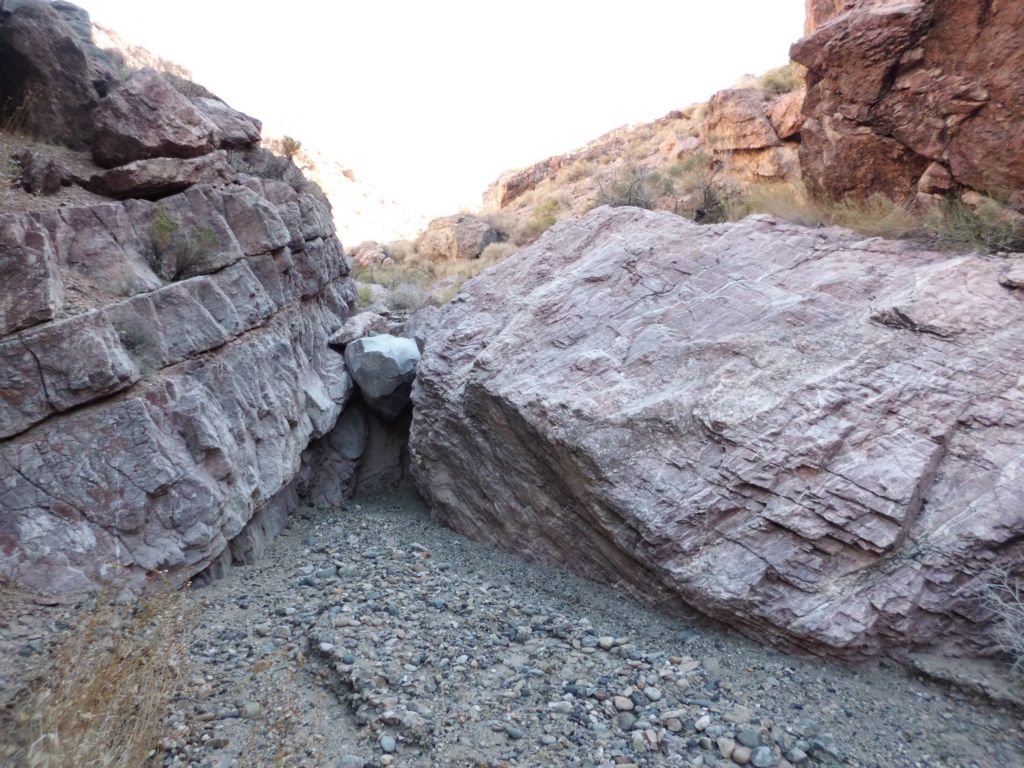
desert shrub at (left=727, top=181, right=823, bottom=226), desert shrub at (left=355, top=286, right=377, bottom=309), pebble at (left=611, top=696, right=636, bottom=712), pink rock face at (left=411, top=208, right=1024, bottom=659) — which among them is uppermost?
desert shrub at (left=727, top=181, right=823, bottom=226)

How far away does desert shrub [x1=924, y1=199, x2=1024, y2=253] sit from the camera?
5047mm

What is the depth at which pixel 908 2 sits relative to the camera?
568cm

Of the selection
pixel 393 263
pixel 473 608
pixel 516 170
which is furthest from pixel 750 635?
pixel 516 170

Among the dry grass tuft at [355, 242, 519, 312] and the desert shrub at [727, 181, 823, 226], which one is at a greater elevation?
the desert shrub at [727, 181, 823, 226]

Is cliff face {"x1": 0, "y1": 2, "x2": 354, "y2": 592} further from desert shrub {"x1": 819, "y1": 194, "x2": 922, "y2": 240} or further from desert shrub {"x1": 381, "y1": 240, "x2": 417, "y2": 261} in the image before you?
desert shrub {"x1": 381, "y1": 240, "x2": 417, "y2": 261}

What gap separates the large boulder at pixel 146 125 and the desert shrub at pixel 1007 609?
25.1ft

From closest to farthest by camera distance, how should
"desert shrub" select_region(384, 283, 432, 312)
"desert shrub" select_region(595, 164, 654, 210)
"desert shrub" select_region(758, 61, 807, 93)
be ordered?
"desert shrub" select_region(595, 164, 654, 210), "desert shrub" select_region(384, 283, 432, 312), "desert shrub" select_region(758, 61, 807, 93)

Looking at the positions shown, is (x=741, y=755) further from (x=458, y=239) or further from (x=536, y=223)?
(x=458, y=239)

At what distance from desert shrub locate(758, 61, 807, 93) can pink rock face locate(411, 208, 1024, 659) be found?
8148 mm

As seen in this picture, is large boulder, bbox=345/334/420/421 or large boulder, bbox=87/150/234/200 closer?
large boulder, bbox=87/150/234/200

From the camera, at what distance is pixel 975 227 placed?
5.19m

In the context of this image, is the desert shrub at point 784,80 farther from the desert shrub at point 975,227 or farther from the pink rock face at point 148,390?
the pink rock face at point 148,390

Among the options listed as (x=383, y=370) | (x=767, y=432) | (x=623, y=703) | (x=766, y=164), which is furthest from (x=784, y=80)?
(x=623, y=703)

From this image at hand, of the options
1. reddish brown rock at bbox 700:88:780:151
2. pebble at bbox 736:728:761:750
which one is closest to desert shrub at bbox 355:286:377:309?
reddish brown rock at bbox 700:88:780:151
